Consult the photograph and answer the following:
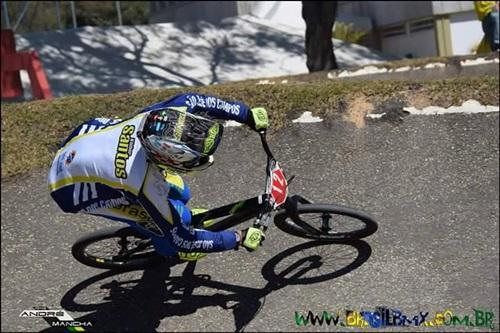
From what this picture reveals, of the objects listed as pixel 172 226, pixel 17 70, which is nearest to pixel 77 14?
pixel 17 70

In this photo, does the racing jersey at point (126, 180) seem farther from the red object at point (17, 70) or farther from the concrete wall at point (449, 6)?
the concrete wall at point (449, 6)

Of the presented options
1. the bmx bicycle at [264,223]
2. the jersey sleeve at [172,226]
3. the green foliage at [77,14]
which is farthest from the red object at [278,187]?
the green foliage at [77,14]

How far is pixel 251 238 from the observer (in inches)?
183

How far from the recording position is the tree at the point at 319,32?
11.4 metres

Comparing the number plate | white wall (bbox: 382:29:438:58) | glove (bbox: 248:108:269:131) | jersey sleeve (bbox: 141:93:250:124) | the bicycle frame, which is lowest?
white wall (bbox: 382:29:438:58)

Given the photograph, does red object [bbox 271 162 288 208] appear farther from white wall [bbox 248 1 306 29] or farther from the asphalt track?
white wall [bbox 248 1 306 29]

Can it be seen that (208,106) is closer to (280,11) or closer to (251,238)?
(251,238)

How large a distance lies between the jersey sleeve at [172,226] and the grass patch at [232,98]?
2527mm

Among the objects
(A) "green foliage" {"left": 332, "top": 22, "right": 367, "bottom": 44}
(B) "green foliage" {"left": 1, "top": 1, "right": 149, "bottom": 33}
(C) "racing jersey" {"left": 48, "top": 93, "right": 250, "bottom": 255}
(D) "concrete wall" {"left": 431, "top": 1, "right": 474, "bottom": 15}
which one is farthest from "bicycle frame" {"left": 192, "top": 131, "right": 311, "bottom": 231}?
(D) "concrete wall" {"left": 431, "top": 1, "right": 474, "bottom": 15}

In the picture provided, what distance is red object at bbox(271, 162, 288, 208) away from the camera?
4836mm

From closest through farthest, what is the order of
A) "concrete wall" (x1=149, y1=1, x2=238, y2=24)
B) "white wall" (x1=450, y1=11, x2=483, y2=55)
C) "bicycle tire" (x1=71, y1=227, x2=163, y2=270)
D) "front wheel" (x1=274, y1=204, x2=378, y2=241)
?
"front wheel" (x1=274, y1=204, x2=378, y2=241) → "bicycle tire" (x1=71, y1=227, x2=163, y2=270) → "white wall" (x1=450, y1=11, x2=483, y2=55) → "concrete wall" (x1=149, y1=1, x2=238, y2=24)

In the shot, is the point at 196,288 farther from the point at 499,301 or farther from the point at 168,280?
the point at 499,301

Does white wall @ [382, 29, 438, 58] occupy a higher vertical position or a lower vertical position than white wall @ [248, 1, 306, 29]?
lower

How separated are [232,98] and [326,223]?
2532mm
